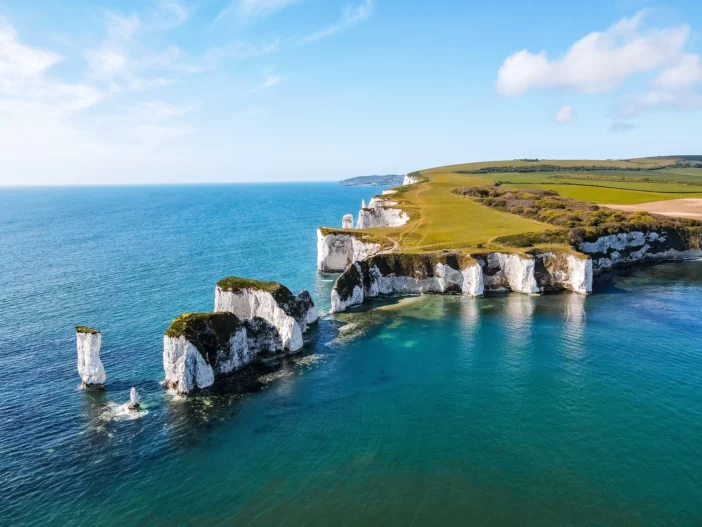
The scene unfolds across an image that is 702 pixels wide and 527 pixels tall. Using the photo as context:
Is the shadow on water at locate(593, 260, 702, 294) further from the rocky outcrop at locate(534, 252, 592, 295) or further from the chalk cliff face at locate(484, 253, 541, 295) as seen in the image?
the chalk cliff face at locate(484, 253, 541, 295)

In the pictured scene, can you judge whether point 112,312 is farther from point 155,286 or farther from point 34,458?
point 34,458

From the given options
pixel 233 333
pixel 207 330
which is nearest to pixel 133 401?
pixel 207 330

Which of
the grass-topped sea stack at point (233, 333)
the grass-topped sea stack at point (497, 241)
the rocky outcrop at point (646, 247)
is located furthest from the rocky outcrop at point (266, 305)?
the rocky outcrop at point (646, 247)

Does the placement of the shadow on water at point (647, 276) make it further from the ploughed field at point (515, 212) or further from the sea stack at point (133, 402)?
the sea stack at point (133, 402)

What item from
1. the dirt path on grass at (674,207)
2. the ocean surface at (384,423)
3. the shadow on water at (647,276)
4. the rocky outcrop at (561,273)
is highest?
the dirt path on grass at (674,207)

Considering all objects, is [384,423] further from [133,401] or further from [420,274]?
[420,274]

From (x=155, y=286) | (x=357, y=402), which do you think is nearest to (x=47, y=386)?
(x=357, y=402)

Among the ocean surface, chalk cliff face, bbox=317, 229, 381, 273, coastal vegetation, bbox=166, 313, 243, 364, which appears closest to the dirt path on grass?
the ocean surface
